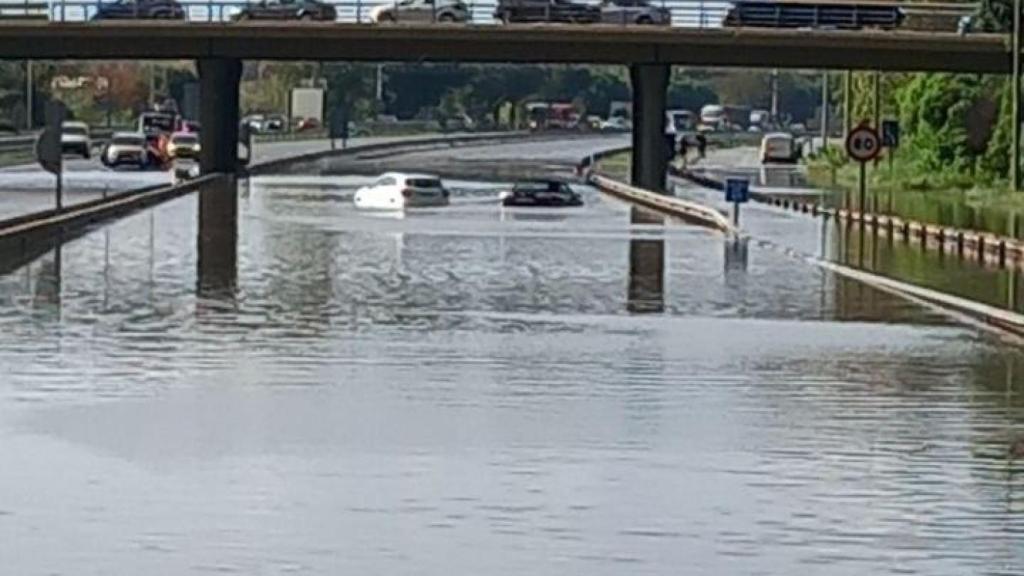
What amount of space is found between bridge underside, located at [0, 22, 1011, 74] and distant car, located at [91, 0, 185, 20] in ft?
6.04

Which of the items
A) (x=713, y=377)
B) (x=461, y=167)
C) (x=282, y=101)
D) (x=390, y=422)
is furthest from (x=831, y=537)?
(x=282, y=101)

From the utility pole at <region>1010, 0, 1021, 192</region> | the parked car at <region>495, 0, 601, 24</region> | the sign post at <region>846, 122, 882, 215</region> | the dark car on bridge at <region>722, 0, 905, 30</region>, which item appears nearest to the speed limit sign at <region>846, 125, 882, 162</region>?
the sign post at <region>846, 122, 882, 215</region>

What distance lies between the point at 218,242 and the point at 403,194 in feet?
77.5

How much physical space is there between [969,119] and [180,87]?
87.0 m

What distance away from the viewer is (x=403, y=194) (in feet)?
247

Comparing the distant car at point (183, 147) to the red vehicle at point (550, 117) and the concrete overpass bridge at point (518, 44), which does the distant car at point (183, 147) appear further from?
the red vehicle at point (550, 117)

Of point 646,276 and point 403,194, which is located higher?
point 646,276

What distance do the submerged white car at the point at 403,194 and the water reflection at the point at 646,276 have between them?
1939 cm

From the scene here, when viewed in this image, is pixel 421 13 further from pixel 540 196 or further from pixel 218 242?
pixel 218 242

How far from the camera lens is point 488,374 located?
25.8 metres

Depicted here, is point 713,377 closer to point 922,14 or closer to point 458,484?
point 458,484

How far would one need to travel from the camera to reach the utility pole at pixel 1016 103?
7362cm

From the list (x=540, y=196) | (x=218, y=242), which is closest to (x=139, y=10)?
(x=540, y=196)

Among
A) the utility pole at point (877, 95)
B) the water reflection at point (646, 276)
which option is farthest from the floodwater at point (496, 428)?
the utility pole at point (877, 95)
